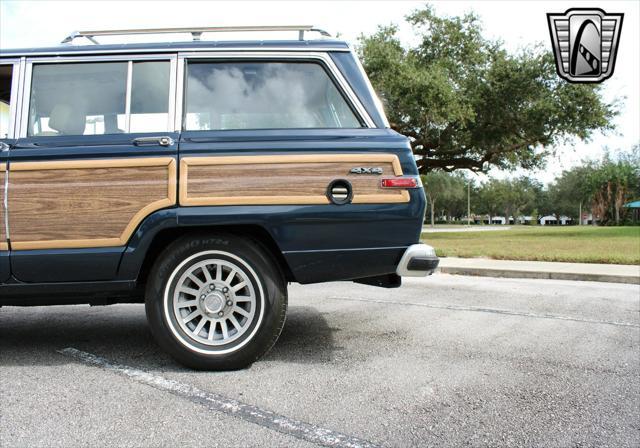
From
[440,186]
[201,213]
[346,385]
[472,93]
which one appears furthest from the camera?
[440,186]

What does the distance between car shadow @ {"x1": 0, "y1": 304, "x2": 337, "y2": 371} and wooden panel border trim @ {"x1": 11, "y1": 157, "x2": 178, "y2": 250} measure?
2.79 feet

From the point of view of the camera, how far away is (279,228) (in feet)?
11.3

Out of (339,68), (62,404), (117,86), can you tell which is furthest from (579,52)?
(62,404)

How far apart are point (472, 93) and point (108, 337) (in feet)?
72.9

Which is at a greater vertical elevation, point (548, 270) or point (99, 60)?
point (99, 60)

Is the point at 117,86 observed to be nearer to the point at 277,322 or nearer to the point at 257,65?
the point at 257,65

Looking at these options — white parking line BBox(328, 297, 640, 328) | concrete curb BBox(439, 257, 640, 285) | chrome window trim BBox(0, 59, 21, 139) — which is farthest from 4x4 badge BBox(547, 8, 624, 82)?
chrome window trim BBox(0, 59, 21, 139)

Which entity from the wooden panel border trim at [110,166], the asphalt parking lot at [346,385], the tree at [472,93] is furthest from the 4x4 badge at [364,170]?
the tree at [472,93]

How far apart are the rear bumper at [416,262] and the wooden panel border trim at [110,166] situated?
63.7 inches

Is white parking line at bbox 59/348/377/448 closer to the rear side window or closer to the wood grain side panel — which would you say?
the wood grain side panel

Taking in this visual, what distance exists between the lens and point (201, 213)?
3393mm

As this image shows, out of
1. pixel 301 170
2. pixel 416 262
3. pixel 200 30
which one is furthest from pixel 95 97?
pixel 416 262

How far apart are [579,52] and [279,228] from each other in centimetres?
1417

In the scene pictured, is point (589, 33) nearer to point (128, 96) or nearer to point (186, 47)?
point (186, 47)
